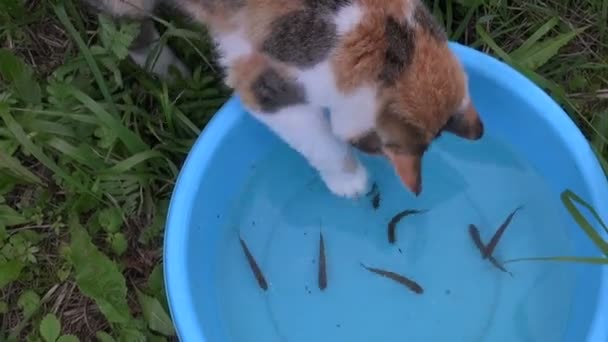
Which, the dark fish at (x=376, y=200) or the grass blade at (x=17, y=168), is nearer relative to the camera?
the grass blade at (x=17, y=168)

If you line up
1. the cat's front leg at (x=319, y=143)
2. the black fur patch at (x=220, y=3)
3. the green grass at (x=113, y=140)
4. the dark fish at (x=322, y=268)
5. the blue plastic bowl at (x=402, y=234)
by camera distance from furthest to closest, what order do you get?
the dark fish at (x=322, y=268) < the green grass at (x=113, y=140) < the blue plastic bowl at (x=402, y=234) < the cat's front leg at (x=319, y=143) < the black fur patch at (x=220, y=3)

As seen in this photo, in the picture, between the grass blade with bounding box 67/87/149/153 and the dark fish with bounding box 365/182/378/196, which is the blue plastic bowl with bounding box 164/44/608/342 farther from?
the grass blade with bounding box 67/87/149/153

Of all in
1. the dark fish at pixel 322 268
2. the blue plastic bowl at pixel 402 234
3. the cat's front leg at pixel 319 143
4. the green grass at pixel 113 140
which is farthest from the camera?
the dark fish at pixel 322 268

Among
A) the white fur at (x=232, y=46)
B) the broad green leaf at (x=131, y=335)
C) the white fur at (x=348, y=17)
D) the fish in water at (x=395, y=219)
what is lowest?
the broad green leaf at (x=131, y=335)

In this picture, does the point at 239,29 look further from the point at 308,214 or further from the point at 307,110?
the point at 308,214

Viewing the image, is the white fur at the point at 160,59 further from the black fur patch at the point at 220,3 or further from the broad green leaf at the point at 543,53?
the broad green leaf at the point at 543,53

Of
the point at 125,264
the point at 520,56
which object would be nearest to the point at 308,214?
the point at 125,264

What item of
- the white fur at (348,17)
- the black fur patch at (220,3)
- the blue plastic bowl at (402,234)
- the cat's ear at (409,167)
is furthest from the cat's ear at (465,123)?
the black fur patch at (220,3)
